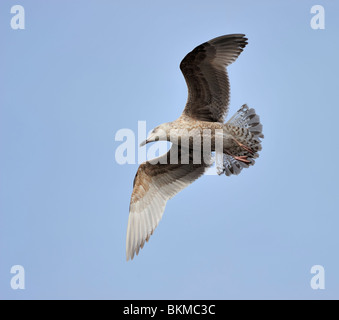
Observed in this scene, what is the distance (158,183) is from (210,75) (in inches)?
78.9

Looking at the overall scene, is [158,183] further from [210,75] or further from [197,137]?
[210,75]

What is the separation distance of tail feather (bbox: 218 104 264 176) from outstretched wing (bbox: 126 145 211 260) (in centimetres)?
54

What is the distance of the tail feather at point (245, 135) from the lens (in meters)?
8.75

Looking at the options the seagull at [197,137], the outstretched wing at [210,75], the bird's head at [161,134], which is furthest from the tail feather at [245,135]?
the bird's head at [161,134]

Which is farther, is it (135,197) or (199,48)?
(135,197)

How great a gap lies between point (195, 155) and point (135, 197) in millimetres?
1193

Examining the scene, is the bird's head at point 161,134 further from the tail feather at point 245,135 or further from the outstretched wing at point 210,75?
the tail feather at point 245,135

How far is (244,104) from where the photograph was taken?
8930mm

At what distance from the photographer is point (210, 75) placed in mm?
8391

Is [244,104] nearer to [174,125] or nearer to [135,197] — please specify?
[174,125]

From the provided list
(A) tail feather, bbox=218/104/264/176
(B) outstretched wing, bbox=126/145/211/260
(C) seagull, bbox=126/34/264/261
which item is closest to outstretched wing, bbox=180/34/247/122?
(C) seagull, bbox=126/34/264/261

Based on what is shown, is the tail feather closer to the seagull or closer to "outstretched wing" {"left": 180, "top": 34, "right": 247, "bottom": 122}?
the seagull
